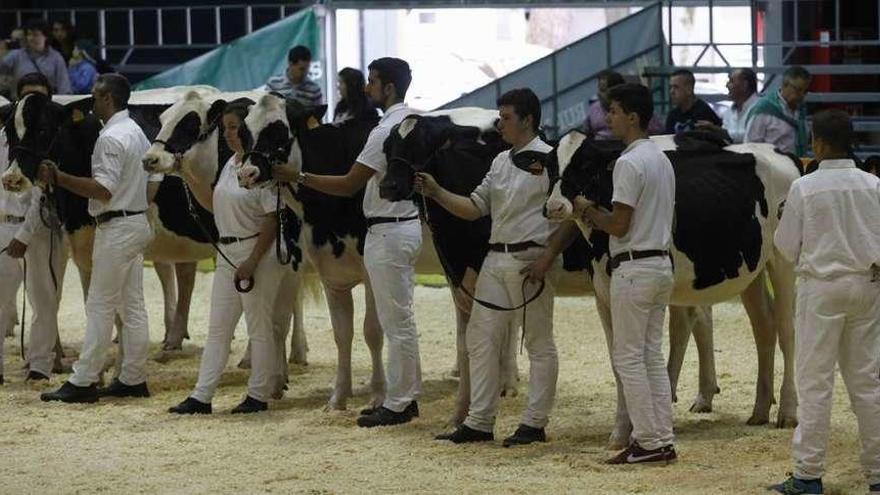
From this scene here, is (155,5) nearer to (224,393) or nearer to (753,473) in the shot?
(224,393)

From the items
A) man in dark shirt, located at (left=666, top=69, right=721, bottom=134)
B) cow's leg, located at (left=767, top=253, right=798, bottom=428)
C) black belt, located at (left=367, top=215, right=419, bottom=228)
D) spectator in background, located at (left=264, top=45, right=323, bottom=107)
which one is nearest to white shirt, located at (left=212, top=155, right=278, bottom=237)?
black belt, located at (left=367, top=215, right=419, bottom=228)

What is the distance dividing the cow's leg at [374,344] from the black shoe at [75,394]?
69.7 inches

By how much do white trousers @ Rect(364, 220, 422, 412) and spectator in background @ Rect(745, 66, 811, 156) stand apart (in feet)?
12.8

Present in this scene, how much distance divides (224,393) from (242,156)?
1.96m

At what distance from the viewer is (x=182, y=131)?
1123 cm

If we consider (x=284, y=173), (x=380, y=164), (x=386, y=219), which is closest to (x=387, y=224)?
(x=386, y=219)

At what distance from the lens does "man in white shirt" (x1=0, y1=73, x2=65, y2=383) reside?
11.9 metres

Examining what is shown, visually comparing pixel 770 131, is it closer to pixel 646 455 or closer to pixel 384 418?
pixel 384 418

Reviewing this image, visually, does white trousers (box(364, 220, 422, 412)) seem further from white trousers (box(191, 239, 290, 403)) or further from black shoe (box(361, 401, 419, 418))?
white trousers (box(191, 239, 290, 403))

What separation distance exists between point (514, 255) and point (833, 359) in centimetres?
198

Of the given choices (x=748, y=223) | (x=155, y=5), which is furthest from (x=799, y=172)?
(x=155, y=5)

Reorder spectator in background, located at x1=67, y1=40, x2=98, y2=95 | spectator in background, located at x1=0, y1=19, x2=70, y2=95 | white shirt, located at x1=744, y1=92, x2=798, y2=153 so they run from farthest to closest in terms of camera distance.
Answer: spectator in background, located at x1=67, y1=40, x2=98, y2=95, spectator in background, located at x1=0, y1=19, x2=70, y2=95, white shirt, located at x1=744, y1=92, x2=798, y2=153

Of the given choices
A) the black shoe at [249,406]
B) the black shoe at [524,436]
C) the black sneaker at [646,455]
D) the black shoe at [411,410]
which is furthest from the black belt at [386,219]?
the black sneaker at [646,455]

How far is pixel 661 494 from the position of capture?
8.18m
